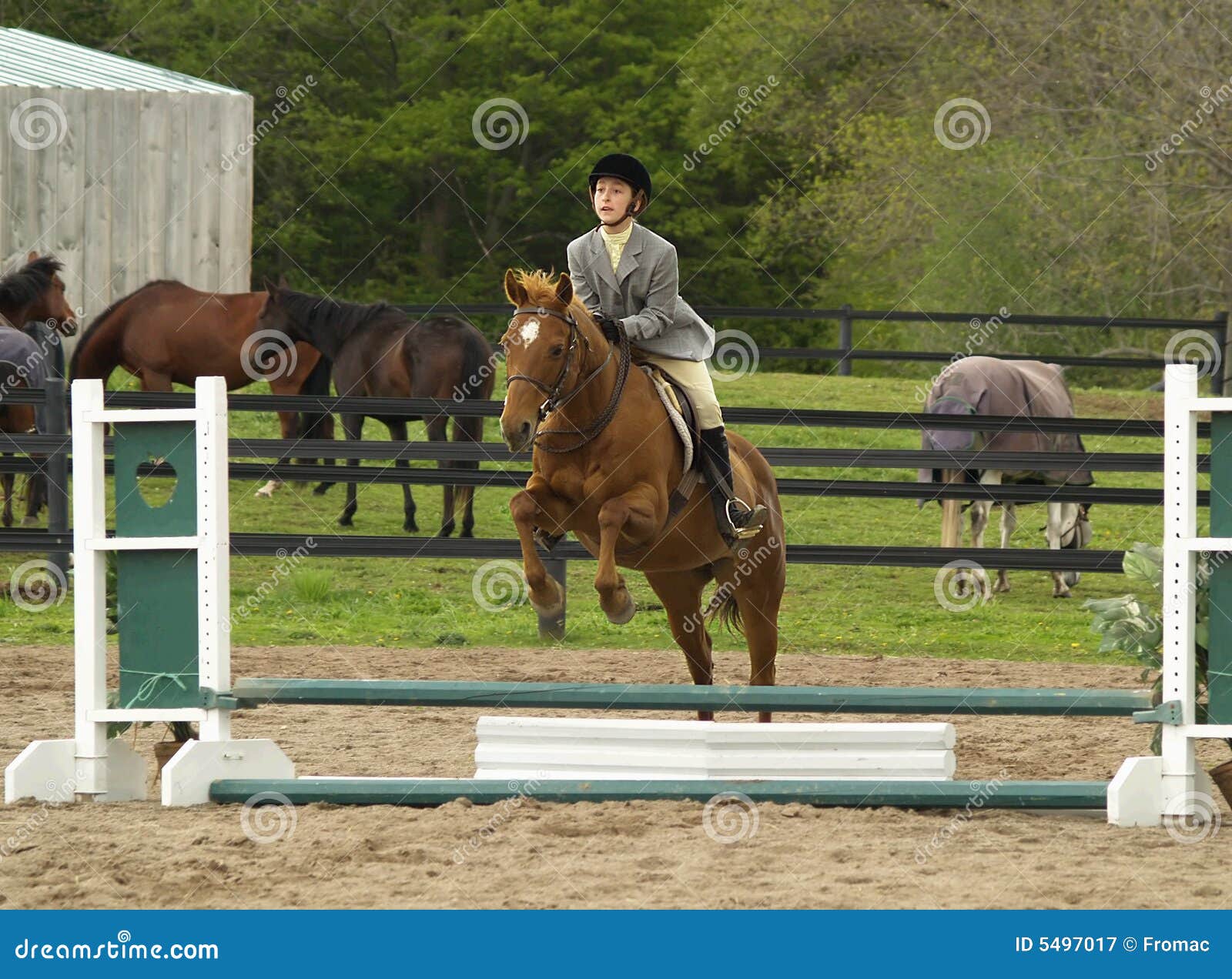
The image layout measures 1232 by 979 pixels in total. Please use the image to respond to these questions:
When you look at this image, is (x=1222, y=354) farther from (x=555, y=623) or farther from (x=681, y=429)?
(x=681, y=429)

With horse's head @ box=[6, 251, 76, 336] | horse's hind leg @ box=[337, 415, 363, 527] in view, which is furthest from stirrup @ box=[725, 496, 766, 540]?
horse's head @ box=[6, 251, 76, 336]

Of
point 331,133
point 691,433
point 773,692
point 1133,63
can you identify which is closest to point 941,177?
point 1133,63

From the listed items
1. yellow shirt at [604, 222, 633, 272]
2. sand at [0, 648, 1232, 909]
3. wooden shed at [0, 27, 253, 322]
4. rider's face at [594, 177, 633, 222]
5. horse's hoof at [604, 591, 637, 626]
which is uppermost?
wooden shed at [0, 27, 253, 322]

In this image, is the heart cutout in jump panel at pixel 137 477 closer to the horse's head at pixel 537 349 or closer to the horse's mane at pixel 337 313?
the horse's head at pixel 537 349

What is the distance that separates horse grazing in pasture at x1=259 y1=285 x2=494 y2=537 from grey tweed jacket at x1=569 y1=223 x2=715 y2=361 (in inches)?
233

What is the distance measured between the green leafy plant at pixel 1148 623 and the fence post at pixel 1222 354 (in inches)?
460

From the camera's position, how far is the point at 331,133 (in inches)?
1022

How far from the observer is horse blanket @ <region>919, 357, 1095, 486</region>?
11.3 metres

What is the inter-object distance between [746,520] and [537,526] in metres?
0.91

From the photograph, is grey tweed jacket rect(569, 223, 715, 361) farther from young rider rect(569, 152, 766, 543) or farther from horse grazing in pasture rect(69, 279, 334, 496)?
horse grazing in pasture rect(69, 279, 334, 496)

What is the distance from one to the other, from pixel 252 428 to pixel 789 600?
656 cm

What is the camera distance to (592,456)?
5699mm

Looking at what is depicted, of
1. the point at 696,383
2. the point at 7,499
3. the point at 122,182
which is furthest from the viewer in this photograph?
the point at 122,182

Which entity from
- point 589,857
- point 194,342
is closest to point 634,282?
point 589,857
